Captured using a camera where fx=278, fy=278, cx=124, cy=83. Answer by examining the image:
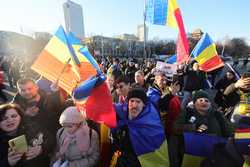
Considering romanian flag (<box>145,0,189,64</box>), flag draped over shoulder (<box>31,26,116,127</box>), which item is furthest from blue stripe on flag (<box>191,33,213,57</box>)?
flag draped over shoulder (<box>31,26,116,127</box>)

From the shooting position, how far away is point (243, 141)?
216 centimetres

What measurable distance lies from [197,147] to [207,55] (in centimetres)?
385

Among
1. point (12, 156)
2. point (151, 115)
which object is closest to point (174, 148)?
point (151, 115)

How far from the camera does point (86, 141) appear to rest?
122 inches

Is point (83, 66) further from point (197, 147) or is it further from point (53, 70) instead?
point (197, 147)

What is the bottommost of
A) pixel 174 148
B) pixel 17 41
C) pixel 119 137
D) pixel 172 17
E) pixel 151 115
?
pixel 174 148

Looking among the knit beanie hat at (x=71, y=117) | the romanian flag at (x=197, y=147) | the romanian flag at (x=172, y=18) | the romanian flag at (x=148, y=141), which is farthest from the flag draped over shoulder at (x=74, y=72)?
the romanian flag at (x=172, y=18)

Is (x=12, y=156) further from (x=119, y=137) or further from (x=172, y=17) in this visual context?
(x=172, y=17)

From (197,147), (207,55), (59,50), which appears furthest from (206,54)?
(197,147)

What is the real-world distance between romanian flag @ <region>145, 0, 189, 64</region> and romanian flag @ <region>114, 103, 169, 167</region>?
3.86 m

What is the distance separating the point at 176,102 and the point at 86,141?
1677mm

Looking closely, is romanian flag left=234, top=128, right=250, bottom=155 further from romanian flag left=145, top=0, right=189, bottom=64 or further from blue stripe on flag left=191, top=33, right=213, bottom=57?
blue stripe on flag left=191, top=33, right=213, bottom=57

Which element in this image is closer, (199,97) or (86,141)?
(86,141)

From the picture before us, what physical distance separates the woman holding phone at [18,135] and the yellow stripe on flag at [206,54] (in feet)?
15.3
